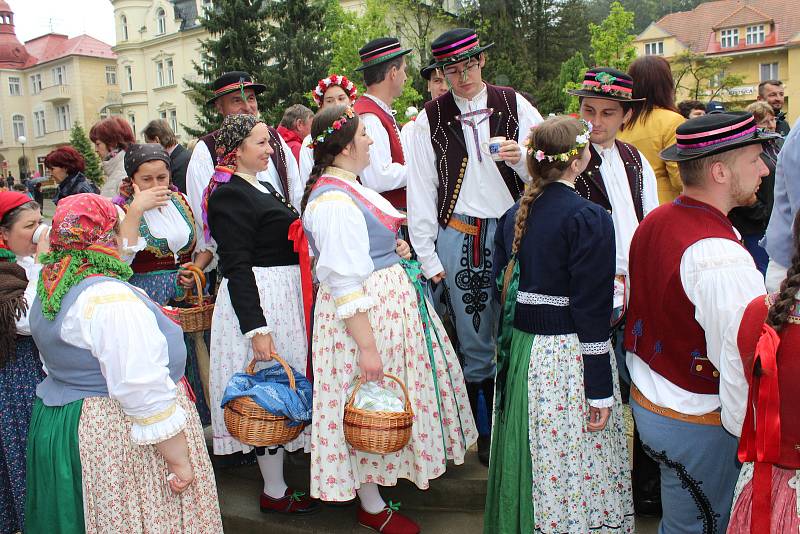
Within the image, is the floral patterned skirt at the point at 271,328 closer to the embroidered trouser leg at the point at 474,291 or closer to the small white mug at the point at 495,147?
the embroidered trouser leg at the point at 474,291

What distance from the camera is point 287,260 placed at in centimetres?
351

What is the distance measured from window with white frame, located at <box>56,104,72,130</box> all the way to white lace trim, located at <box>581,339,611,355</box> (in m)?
57.2

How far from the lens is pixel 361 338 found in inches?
118

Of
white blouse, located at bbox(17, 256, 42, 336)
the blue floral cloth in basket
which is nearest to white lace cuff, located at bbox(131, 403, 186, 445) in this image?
the blue floral cloth in basket

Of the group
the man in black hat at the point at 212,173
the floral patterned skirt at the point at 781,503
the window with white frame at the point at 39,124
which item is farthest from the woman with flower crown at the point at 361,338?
the window with white frame at the point at 39,124

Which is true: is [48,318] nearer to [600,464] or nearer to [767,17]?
[600,464]

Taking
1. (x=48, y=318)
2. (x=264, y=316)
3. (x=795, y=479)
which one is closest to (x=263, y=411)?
(x=264, y=316)

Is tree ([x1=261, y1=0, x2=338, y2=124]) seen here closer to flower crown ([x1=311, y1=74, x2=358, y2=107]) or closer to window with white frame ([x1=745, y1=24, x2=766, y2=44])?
flower crown ([x1=311, y1=74, x2=358, y2=107])

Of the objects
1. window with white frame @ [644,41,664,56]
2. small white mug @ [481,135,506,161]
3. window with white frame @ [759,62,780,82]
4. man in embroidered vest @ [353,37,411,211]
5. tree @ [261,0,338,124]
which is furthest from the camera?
window with white frame @ [644,41,664,56]

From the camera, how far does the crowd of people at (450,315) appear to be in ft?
7.34

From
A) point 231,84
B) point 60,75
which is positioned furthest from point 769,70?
point 60,75

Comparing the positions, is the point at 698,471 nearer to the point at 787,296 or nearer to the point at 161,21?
the point at 787,296

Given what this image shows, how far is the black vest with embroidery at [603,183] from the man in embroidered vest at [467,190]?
40 centimetres

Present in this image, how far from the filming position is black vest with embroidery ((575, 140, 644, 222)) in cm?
339
